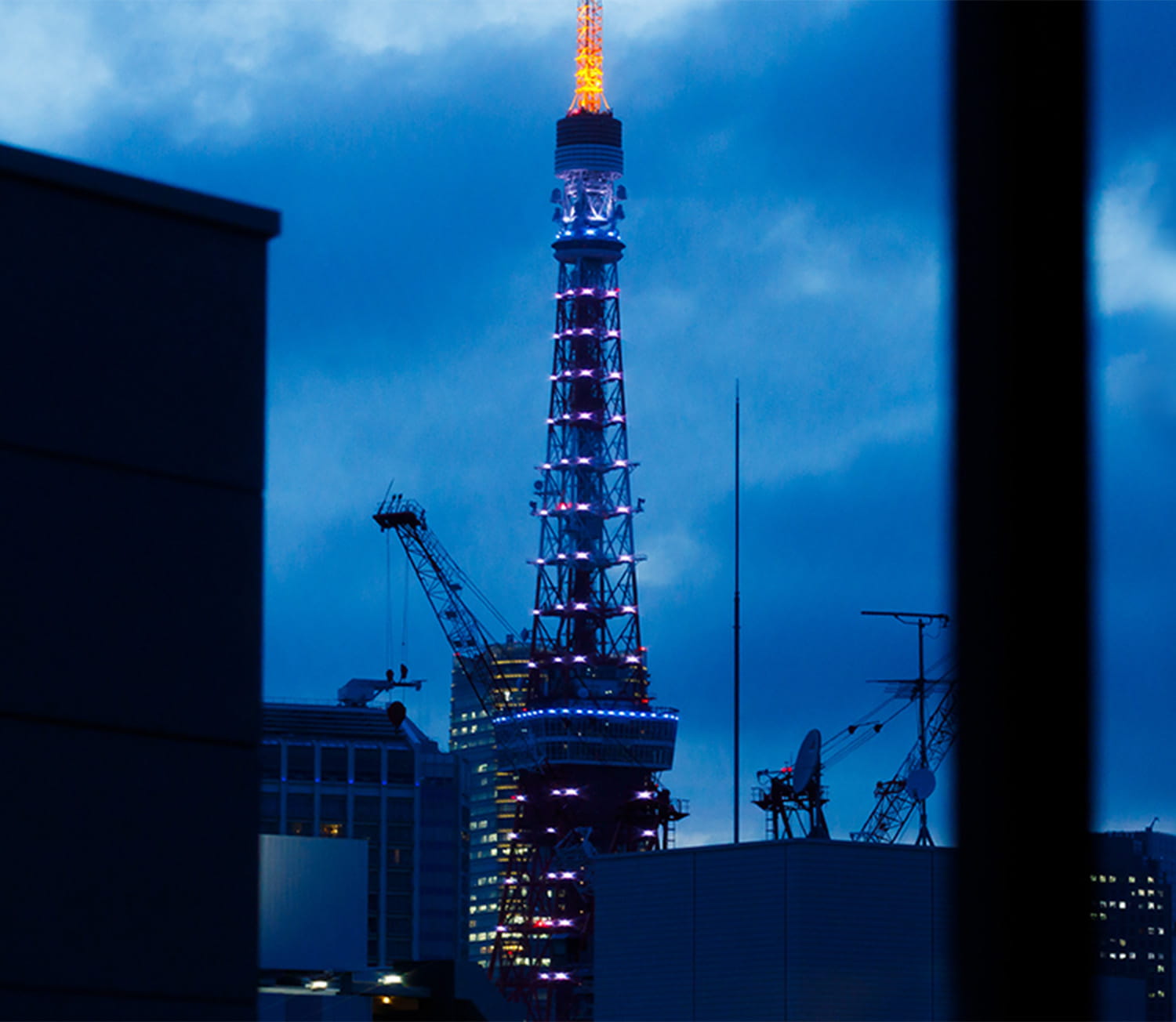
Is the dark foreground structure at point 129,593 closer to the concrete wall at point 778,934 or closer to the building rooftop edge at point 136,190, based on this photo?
the building rooftop edge at point 136,190

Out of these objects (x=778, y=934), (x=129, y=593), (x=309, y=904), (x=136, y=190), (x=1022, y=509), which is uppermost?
(x=136, y=190)

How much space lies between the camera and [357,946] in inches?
2004

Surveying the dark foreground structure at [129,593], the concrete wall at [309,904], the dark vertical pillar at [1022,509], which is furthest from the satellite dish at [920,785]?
the dark vertical pillar at [1022,509]

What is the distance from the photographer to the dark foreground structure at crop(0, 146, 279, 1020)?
18.1 meters

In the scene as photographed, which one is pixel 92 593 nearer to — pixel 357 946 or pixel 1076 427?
pixel 1076 427

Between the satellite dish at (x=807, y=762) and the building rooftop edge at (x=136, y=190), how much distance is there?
76.3m

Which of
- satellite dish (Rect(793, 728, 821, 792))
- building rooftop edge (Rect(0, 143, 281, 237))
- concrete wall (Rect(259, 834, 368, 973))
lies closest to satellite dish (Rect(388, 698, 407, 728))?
satellite dish (Rect(793, 728, 821, 792))

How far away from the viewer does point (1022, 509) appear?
6.07m

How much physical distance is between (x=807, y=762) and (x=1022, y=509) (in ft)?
293

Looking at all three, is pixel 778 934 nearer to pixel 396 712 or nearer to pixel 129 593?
pixel 129 593

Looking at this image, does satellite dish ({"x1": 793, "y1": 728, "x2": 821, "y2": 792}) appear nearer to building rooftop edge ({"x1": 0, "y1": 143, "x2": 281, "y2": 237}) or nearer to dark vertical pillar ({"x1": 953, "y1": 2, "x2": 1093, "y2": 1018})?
building rooftop edge ({"x1": 0, "y1": 143, "x2": 281, "y2": 237})

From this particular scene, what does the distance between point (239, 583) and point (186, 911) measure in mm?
3130

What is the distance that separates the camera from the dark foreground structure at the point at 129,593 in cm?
1806

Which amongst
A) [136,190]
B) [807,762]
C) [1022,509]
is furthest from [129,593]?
[807,762]
